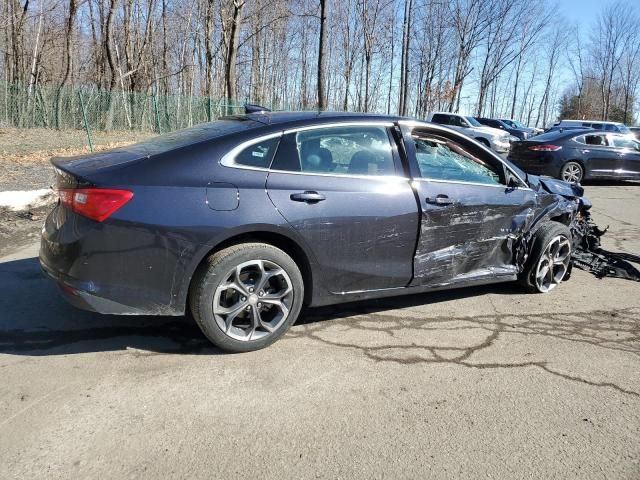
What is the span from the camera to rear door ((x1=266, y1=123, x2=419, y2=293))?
11.5 feet

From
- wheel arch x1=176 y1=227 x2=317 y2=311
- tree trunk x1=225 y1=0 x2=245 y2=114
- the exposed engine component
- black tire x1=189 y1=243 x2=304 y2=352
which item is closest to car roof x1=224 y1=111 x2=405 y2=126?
wheel arch x1=176 y1=227 x2=317 y2=311

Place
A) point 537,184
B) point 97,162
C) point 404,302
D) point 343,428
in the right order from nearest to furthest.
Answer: point 343,428 < point 97,162 < point 404,302 < point 537,184

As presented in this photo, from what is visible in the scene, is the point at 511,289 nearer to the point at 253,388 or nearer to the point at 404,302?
the point at 404,302

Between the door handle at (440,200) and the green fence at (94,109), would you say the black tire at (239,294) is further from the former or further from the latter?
the green fence at (94,109)

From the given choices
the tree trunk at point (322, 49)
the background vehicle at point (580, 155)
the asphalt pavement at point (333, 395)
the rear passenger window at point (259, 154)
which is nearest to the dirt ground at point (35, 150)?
the asphalt pavement at point (333, 395)

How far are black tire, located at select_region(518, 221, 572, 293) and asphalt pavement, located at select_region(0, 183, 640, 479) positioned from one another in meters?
0.39

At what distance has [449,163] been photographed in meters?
4.24

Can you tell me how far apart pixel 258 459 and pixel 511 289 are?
3.39 metres

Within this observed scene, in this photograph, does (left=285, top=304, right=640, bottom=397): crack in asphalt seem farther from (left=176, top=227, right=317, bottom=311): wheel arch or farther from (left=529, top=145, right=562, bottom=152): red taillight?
(left=529, top=145, right=562, bottom=152): red taillight

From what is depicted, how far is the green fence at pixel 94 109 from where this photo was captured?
80.7ft

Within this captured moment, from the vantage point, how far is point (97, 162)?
3395 mm

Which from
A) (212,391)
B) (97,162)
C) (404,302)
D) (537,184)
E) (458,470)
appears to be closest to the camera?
(458,470)

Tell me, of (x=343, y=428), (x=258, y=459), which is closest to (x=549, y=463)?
(x=343, y=428)

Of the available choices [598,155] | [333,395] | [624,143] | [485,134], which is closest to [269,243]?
[333,395]
